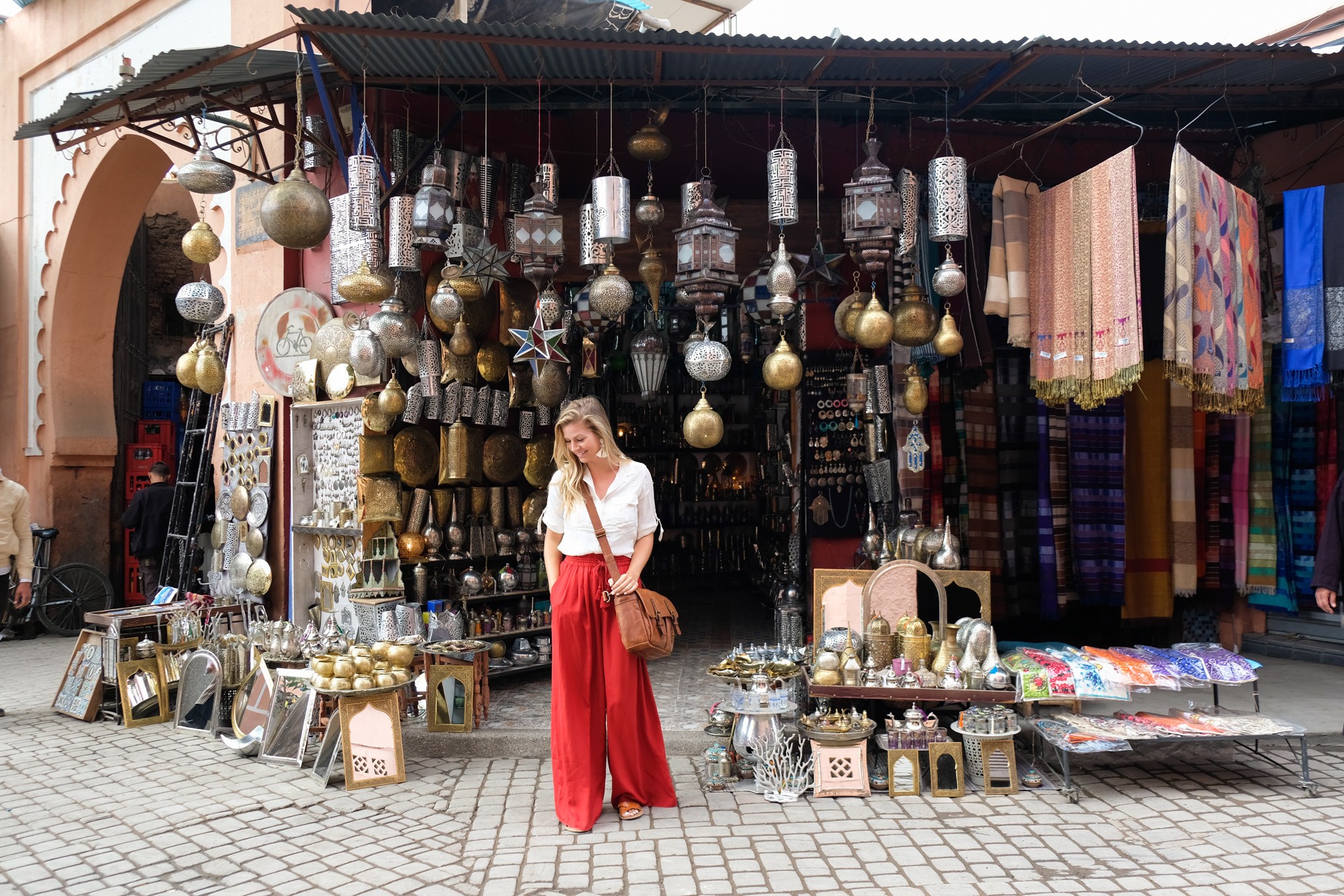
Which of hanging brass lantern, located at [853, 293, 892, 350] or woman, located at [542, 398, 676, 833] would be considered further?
hanging brass lantern, located at [853, 293, 892, 350]

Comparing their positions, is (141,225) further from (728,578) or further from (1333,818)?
(1333,818)

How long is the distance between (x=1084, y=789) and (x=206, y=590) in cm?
602

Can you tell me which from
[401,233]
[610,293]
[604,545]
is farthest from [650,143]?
[604,545]

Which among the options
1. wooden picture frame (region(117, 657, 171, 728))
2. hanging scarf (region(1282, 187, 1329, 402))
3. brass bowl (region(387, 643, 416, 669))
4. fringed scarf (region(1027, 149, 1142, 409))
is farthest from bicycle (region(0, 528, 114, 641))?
hanging scarf (region(1282, 187, 1329, 402))

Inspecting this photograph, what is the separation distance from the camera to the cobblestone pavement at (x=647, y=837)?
3.05 meters

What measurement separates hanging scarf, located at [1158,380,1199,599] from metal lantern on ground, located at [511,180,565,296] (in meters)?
4.10

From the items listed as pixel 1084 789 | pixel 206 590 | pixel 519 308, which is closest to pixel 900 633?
pixel 1084 789

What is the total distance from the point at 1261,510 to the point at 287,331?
634cm

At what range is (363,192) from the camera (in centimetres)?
455

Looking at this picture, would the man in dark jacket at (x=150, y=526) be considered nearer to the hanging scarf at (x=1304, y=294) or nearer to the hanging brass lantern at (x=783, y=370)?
the hanging brass lantern at (x=783, y=370)

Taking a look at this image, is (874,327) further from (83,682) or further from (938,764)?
(83,682)

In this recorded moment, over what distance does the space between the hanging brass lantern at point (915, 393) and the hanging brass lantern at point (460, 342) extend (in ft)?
8.47

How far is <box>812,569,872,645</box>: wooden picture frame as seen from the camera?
454 cm

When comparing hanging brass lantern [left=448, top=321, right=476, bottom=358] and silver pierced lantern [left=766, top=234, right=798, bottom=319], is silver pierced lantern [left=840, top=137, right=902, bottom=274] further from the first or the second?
hanging brass lantern [left=448, top=321, right=476, bottom=358]
